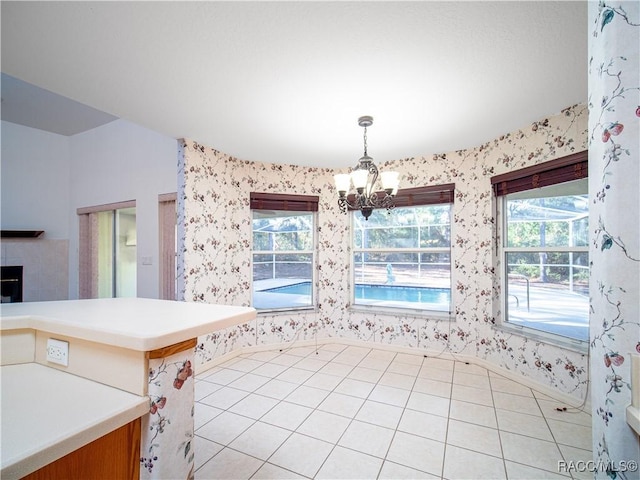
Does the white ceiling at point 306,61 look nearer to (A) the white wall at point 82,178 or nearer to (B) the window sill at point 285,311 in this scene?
(A) the white wall at point 82,178

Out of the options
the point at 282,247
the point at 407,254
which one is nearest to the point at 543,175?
the point at 407,254

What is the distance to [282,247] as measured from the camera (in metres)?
3.77

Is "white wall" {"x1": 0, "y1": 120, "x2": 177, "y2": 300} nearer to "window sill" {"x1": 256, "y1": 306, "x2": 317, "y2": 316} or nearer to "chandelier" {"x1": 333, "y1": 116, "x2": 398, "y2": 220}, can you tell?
"window sill" {"x1": 256, "y1": 306, "x2": 317, "y2": 316}

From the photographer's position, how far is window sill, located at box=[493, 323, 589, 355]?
2211mm

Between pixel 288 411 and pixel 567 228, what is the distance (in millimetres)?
2810

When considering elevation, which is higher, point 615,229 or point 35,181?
point 35,181

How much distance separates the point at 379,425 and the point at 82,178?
500 cm

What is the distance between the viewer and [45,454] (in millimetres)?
598

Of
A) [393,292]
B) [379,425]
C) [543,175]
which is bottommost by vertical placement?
[379,425]

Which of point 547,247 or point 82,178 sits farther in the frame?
point 82,178

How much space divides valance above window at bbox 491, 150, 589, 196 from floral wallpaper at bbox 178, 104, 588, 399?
0.25ft

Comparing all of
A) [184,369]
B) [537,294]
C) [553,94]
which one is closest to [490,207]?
[537,294]

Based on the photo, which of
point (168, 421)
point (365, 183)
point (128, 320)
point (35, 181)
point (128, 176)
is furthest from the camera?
point (35, 181)

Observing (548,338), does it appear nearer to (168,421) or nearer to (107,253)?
(168,421)
